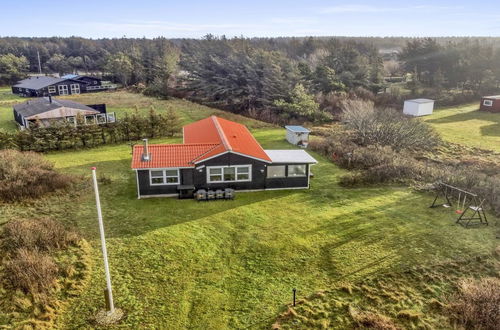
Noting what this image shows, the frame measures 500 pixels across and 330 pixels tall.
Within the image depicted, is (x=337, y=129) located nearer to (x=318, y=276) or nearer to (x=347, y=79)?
(x=347, y=79)

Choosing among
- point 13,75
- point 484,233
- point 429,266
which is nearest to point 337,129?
point 484,233

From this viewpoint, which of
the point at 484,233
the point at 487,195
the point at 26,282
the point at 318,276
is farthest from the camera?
the point at 487,195

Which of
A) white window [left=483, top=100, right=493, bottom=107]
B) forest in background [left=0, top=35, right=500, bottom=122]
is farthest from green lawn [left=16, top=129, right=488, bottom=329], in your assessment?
white window [left=483, top=100, right=493, bottom=107]

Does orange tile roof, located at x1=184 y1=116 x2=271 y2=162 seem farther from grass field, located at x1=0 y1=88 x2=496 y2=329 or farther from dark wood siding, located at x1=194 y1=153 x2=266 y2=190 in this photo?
grass field, located at x1=0 y1=88 x2=496 y2=329

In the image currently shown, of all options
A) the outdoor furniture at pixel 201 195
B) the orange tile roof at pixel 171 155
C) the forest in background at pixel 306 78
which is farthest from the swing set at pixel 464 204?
the forest in background at pixel 306 78

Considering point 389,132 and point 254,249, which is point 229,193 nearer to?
point 254,249

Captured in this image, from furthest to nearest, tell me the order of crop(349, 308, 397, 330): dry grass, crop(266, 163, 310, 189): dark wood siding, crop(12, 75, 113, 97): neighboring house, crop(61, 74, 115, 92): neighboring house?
crop(61, 74, 115, 92): neighboring house
crop(12, 75, 113, 97): neighboring house
crop(266, 163, 310, 189): dark wood siding
crop(349, 308, 397, 330): dry grass
